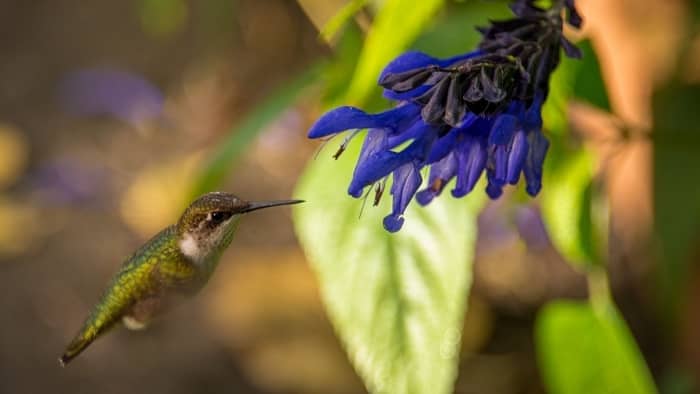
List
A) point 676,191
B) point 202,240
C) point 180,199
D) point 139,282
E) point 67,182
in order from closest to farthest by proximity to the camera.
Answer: point 202,240 < point 139,282 < point 676,191 < point 180,199 < point 67,182

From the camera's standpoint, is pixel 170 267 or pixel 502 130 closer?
pixel 502 130

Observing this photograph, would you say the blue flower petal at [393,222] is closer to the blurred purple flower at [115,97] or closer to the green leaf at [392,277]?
the green leaf at [392,277]

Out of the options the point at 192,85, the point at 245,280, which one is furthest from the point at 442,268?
the point at 192,85

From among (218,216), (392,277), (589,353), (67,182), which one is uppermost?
(218,216)

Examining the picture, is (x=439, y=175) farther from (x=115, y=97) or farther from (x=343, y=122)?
(x=115, y=97)

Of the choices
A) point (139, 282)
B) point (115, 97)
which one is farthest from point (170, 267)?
point (115, 97)

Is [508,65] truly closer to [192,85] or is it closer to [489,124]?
[489,124]

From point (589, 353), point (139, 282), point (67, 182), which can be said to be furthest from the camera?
point (67, 182)
